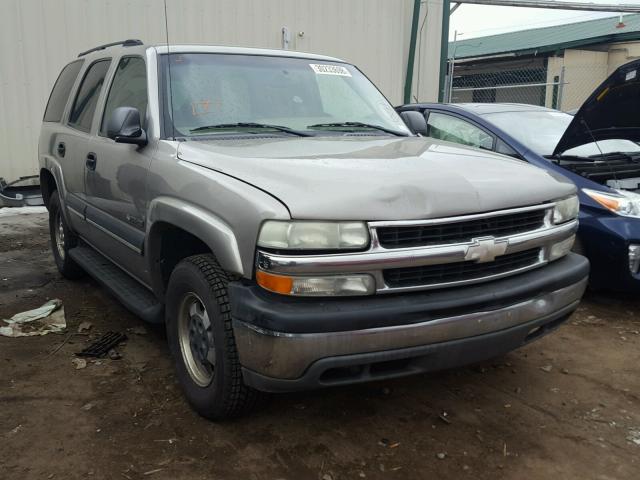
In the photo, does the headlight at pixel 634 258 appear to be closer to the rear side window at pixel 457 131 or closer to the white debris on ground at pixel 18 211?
the rear side window at pixel 457 131

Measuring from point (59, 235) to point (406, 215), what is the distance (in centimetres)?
418

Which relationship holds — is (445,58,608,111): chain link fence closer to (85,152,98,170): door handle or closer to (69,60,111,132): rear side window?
(69,60,111,132): rear side window

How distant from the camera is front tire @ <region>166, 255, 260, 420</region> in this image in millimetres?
2680

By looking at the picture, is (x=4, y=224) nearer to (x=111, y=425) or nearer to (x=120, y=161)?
(x=120, y=161)

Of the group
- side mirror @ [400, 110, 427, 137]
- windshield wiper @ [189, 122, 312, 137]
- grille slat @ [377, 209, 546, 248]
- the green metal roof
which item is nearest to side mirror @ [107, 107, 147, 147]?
windshield wiper @ [189, 122, 312, 137]

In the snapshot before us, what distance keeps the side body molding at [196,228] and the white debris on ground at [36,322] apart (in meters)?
1.43

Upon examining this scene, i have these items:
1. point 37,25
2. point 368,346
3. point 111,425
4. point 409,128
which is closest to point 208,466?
point 111,425

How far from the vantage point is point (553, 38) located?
64.4 ft

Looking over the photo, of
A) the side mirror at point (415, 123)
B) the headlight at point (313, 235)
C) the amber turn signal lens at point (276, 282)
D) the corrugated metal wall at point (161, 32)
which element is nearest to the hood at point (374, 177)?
the headlight at point (313, 235)

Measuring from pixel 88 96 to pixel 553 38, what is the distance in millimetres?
18296

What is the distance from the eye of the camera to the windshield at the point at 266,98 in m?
3.52

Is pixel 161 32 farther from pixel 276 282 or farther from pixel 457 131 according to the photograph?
pixel 276 282

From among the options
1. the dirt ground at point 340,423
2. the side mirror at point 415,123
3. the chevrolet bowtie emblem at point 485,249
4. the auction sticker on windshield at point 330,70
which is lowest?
the dirt ground at point 340,423

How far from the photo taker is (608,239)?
441cm
